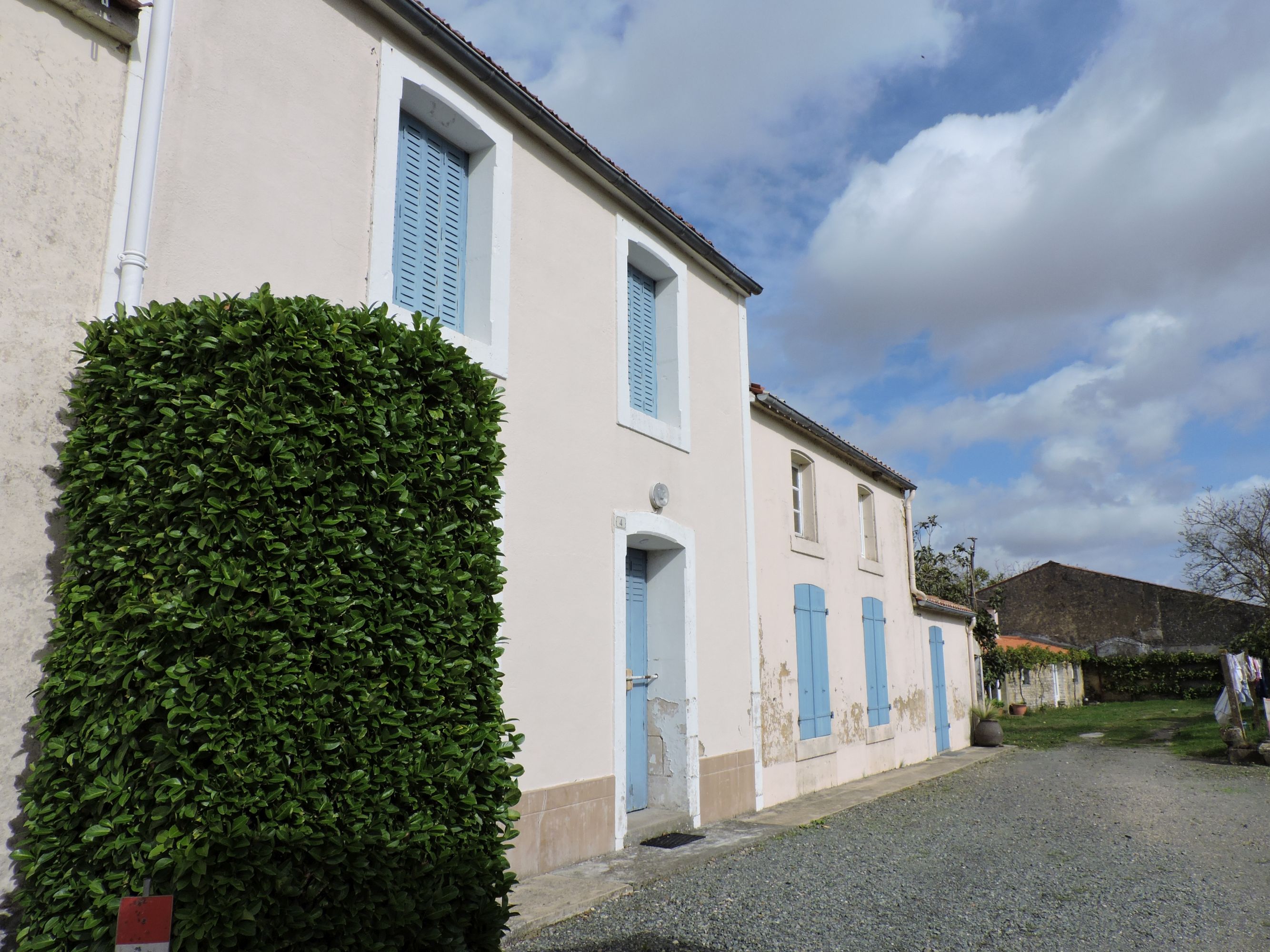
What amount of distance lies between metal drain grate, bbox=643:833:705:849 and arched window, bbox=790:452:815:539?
450 centimetres

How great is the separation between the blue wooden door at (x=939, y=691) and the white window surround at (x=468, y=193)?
36.4 feet

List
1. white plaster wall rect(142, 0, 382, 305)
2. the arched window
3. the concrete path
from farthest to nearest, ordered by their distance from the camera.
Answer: the arched window, the concrete path, white plaster wall rect(142, 0, 382, 305)

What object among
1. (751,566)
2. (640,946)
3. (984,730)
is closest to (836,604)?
(751,566)

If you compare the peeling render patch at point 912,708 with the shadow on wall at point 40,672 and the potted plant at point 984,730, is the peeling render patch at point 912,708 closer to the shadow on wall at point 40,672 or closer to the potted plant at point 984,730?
the potted plant at point 984,730

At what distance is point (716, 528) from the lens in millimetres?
8016

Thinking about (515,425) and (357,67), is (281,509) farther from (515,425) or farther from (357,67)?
(357,67)

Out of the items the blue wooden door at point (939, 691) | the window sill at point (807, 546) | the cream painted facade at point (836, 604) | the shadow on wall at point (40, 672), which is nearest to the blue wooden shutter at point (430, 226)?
the shadow on wall at point (40, 672)

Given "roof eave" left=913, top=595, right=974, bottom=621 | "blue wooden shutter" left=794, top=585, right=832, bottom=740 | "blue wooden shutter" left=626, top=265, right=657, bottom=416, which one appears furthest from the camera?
"roof eave" left=913, top=595, right=974, bottom=621

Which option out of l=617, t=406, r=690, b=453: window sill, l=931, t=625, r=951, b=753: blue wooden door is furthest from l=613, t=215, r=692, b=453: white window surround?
l=931, t=625, r=951, b=753: blue wooden door

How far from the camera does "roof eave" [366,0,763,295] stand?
5.34m

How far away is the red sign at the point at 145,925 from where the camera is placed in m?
2.19

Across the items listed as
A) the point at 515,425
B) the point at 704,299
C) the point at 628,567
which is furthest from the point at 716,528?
the point at 515,425

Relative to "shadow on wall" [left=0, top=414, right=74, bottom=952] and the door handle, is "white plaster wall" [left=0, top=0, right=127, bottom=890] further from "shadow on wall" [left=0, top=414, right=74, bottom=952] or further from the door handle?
the door handle

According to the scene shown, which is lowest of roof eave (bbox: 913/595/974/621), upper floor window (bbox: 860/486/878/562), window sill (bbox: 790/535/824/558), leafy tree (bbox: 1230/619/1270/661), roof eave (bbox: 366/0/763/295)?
leafy tree (bbox: 1230/619/1270/661)
